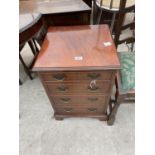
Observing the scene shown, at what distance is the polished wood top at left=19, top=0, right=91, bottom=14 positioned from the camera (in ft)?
4.72

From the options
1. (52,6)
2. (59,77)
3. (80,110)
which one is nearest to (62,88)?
(59,77)

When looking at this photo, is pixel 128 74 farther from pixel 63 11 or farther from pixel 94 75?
pixel 63 11

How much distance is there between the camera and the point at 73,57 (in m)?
0.95

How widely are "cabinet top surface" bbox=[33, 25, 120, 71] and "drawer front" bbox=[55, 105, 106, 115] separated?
20.5 inches

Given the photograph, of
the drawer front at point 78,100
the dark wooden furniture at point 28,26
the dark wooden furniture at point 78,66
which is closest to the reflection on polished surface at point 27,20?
the dark wooden furniture at point 28,26

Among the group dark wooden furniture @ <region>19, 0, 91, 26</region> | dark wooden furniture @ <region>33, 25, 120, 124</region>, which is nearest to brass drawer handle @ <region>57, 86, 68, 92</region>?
dark wooden furniture @ <region>33, 25, 120, 124</region>

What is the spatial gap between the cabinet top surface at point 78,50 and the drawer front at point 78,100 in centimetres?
34

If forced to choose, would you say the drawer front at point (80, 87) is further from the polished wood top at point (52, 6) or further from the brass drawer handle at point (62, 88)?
the polished wood top at point (52, 6)

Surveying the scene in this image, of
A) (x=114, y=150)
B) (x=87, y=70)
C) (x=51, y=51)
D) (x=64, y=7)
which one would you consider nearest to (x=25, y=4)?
(x=64, y=7)

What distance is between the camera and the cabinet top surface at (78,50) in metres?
0.91

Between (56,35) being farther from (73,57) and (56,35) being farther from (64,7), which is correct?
(64,7)

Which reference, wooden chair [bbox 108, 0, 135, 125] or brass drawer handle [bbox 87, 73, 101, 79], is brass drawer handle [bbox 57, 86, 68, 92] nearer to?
brass drawer handle [bbox 87, 73, 101, 79]

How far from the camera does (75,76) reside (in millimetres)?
977

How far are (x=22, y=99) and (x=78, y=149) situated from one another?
0.85m
